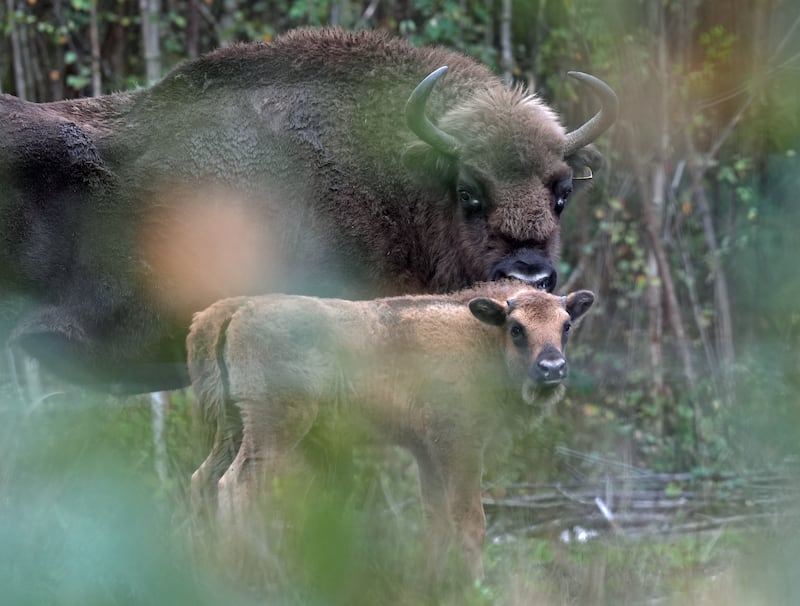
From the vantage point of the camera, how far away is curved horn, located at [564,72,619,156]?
6.11 m

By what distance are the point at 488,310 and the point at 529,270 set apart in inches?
47.6

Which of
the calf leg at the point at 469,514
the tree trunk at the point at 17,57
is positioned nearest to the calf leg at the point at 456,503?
the calf leg at the point at 469,514

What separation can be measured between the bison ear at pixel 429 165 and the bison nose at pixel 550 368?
6.82 ft

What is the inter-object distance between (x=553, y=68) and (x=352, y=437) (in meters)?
7.09

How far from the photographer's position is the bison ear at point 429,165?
19.8 feet

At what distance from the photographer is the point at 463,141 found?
6031 mm

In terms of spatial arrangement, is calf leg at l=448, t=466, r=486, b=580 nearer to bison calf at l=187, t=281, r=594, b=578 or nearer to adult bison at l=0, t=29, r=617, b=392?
bison calf at l=187, t=281, r=594, b=578

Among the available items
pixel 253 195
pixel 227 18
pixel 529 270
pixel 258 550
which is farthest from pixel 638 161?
pixel 258 550

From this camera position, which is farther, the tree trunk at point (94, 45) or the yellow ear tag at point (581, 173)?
the tree trunk at point (94, 45)

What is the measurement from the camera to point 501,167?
594cm

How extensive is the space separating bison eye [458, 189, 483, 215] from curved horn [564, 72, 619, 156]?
68cm

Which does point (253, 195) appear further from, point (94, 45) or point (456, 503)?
point (94, 45)

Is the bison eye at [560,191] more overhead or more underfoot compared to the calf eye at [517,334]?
more overhead

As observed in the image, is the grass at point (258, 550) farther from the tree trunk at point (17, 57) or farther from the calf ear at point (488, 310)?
the tree trunk at point (17, 57)
